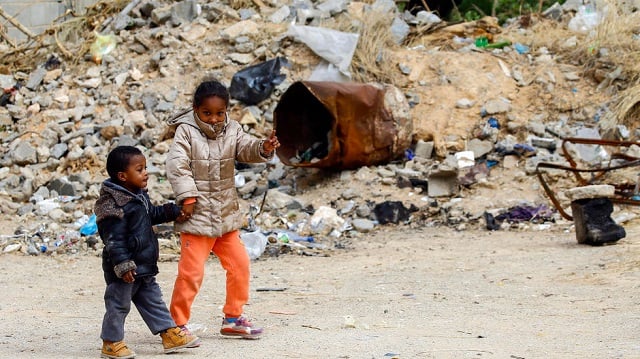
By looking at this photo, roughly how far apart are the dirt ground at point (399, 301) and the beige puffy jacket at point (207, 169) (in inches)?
22.8

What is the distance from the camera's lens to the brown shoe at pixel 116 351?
156 inches

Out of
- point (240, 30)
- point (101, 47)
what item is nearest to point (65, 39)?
point (101, 47)

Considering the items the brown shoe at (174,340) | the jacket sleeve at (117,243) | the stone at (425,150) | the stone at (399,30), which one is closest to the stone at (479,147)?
the stone at (425,150)

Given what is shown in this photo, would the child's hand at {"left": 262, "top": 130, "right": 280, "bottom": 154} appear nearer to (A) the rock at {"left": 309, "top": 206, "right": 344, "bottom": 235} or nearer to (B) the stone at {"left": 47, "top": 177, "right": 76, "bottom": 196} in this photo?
(A) the rock at {"left": 309, "top": 206, "right": 344, "bottom": 235}

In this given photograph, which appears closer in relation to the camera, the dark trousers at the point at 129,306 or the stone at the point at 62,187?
the dark trousers at the point at 129,306

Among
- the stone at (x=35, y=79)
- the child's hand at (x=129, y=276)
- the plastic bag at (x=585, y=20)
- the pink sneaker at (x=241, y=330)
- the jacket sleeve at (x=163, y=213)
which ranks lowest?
the pink sneaker at (x=241, y=330)

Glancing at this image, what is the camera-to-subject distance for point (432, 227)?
8.18m

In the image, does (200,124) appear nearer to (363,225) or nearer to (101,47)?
(363,225)

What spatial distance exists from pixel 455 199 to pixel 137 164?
16.6 ft

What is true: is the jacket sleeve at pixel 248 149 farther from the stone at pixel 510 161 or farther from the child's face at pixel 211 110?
the stone at pixel 510 161

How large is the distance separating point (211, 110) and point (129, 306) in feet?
3.25

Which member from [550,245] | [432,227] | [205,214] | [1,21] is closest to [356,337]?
[205,214]

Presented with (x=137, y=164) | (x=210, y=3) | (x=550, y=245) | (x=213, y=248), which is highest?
(x=210, y=3)

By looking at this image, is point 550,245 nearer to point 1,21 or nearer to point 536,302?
point 536,302
